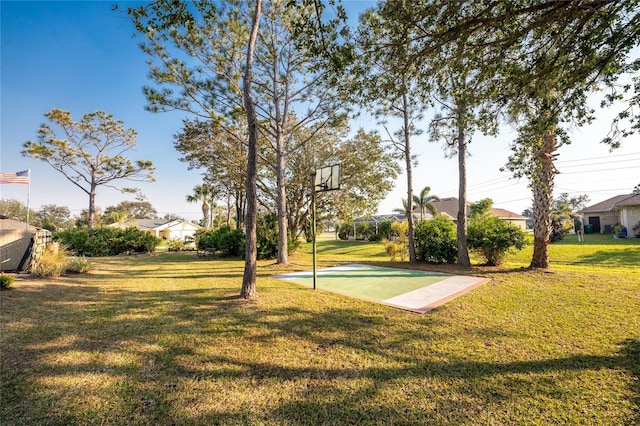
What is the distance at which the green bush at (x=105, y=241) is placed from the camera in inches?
651

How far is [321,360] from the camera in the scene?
3146 mm

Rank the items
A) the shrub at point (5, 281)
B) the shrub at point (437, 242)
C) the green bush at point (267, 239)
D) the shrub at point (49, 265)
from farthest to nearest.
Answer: the green bush at point (267, 239), the shrub at point (437, 242), the shrub at point (49, 265), the shrub at point (5, 281)

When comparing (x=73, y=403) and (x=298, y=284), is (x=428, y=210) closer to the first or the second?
(x=298, y=284)

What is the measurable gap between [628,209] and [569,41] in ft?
87.2

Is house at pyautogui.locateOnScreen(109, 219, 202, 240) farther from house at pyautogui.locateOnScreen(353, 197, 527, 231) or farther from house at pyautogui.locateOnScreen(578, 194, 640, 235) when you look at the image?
house at pyautogui.locateOnScreen(578, 194, 640, 235)

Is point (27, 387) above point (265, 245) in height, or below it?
below

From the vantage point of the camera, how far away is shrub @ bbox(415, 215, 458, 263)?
1012 cm

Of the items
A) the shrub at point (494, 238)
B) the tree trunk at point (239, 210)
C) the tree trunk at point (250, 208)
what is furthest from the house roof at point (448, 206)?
the tree trunk at point (250, 208)

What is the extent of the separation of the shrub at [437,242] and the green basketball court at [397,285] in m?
1.79

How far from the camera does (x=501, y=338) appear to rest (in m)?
3.64

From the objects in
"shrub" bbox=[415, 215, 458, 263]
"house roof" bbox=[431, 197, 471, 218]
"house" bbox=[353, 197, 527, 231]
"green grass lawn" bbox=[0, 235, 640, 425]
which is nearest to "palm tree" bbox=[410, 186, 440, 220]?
"house" bbox=[353, 197, 527, 231]

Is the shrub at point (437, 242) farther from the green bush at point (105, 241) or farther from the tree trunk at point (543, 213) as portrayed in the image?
the green bush at point (105, 241)

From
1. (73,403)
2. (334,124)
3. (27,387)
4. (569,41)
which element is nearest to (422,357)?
(73,403)

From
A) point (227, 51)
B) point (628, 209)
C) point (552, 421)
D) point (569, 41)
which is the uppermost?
point (227, 51)
